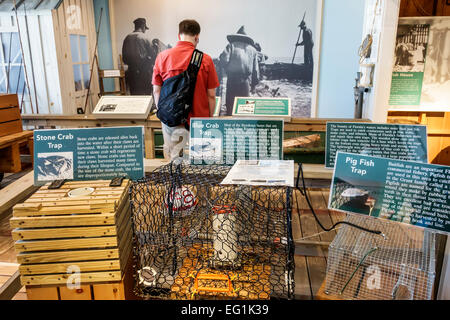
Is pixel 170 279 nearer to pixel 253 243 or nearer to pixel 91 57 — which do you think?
pixel 253 243

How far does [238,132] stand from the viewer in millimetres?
1636

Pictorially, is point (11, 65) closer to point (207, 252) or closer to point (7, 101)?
point (7, 101)

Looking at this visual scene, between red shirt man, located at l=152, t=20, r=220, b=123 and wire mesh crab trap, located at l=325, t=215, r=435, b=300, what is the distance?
182cm

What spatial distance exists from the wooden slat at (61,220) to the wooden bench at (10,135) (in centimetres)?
296

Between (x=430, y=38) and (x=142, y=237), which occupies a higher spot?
(x=430, y=38)

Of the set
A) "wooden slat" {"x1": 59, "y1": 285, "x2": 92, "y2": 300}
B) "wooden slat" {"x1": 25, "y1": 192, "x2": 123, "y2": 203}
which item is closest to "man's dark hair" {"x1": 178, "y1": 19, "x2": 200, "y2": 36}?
"wooden slat" {"x1": 25, "y1": 192, "x2": 123, "y2": 203}

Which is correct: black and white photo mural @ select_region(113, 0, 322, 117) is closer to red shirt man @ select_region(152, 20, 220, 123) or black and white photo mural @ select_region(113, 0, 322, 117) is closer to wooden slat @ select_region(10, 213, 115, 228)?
red shirt man @ select_region(152, 20, 220, 123)

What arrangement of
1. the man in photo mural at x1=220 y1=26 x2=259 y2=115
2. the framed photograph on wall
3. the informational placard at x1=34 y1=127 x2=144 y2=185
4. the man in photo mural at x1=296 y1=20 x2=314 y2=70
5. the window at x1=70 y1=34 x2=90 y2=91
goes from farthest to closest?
the man in photo mural at x1=220 y1=26 x2=259 y2=115, the man in photo mural at x1=296 y1=20 x2=314 y2=70, the window at x1=70 y1=34 x2=90 y2=91, the framed photograph on wall, the informational placard at x1=34 y1=127 x2=144 y2=185

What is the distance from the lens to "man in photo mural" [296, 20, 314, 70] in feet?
20.0

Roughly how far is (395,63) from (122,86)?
184 inches

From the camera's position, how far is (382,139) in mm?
1543

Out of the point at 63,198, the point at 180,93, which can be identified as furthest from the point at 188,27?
the point at 63,198

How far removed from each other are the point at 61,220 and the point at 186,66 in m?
1.90

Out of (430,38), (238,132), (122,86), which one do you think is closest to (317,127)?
(430,38)
